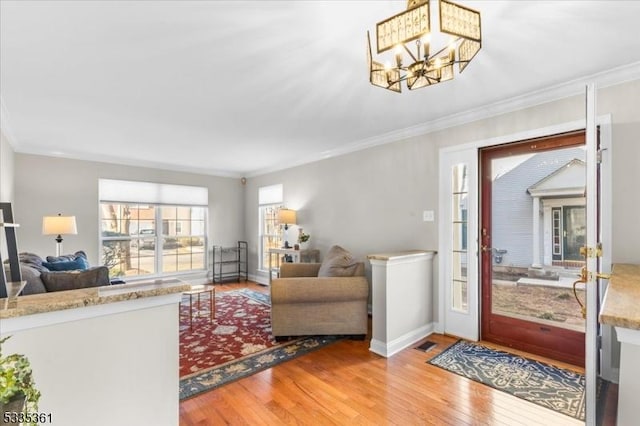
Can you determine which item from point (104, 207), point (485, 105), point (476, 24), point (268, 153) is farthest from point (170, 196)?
point (476, 24)

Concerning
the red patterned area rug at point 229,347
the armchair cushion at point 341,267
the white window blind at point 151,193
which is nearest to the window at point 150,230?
the white window blind at point 151,193

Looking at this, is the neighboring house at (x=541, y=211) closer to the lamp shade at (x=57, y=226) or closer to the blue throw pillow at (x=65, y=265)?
the blue throw pillow at (x=65, y=265)

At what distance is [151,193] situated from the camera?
574cm

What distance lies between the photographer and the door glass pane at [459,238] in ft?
11.0

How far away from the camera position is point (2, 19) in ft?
5.64

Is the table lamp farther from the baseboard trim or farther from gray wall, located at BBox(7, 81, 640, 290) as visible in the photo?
the baseboard trim

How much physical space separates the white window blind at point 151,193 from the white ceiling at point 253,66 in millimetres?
1384

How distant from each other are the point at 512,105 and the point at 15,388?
369 centimetres

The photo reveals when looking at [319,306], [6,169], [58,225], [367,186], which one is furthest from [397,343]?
[6,169]

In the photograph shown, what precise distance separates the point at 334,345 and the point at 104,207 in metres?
4.60

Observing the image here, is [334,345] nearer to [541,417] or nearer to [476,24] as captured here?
[541,417]

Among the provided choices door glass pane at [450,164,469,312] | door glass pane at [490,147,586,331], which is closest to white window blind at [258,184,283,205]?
door glass pane at [450,164,469,312]

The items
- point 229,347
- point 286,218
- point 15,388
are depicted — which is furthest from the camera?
point 286,218

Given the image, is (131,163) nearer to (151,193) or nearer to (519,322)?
(151,193)
